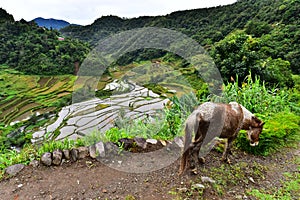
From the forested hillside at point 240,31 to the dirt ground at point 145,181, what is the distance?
3962 mm

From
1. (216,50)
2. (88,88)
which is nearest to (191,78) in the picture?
(216,50)

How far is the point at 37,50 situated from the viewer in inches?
794

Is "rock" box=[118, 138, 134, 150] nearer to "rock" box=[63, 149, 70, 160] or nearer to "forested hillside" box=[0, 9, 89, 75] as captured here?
"rock" box=[63, 149, 70, 160]

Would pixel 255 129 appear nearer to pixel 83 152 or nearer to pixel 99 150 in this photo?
pixel 99 150

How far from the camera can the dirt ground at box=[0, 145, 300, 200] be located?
6.01 feet

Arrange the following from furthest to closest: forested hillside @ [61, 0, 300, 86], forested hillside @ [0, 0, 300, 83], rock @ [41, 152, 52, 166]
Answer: forested hillside @ [0, 0, 300, 83] → forested hillside @ [61, 0, 300, 86] → rock @ [41, 152, 52, 166]

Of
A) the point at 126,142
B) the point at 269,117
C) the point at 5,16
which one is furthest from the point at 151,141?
the point at 5,16

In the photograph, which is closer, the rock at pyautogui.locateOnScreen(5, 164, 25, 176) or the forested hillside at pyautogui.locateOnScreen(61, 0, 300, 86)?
the rock at pyautogui.locateOnScreen(5, 164, 25, 176)

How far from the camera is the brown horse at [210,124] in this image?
170 cm

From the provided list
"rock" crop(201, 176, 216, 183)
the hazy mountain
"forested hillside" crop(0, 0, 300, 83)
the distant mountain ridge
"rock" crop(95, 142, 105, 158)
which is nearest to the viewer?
"rock" crop(201, 176, 216, 183)

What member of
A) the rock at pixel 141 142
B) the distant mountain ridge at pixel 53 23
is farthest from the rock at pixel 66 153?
the distant mountain ridge at pixel 53 23

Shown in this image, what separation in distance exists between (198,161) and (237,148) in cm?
68

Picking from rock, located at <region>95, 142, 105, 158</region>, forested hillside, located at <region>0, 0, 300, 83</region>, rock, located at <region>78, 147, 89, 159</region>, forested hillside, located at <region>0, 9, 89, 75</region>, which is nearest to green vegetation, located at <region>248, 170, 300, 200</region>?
rock, located at <region>95, 142, 105, 158</region>

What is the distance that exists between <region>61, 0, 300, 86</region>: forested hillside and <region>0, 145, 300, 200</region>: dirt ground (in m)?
3.96
